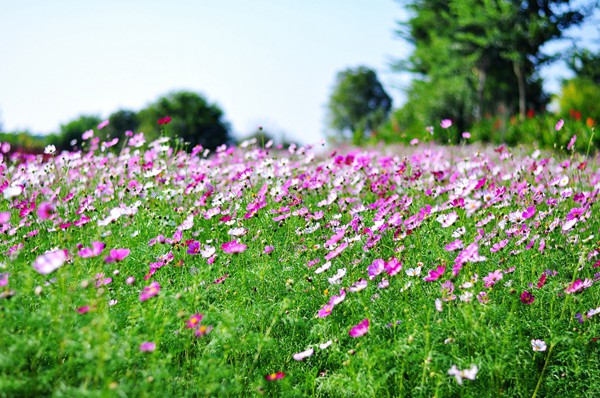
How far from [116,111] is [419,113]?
20301 mm

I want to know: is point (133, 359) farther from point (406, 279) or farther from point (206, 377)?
point (406, 279)

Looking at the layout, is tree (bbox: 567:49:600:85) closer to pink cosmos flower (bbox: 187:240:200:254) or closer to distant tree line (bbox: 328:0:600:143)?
distant tree line (bbox: 328:0:600:143)

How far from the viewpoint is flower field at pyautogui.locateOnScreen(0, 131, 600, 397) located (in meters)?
2.31

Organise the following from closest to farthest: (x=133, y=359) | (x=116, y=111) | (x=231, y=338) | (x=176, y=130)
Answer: (x=133, y=359) → (x=231, y=338) → (x=176, y=130) → (x=116, y=111)

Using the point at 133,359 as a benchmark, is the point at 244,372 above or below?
below

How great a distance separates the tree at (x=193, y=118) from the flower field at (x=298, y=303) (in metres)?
20.4

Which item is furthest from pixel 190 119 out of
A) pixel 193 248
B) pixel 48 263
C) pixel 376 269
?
pixel 48 263

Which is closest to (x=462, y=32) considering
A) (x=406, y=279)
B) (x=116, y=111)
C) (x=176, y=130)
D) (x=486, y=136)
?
(x=486, y=136)

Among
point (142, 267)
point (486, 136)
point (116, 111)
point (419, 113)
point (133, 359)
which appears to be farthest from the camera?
point (116, 111)

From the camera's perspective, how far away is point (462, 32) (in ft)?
60.0

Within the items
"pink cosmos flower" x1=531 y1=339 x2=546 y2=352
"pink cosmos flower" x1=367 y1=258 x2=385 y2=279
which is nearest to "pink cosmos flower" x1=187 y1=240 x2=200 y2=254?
"pink cosmos flower" x1=367 y1=258 x2=385 y2=279

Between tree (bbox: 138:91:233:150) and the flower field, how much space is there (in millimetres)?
20358

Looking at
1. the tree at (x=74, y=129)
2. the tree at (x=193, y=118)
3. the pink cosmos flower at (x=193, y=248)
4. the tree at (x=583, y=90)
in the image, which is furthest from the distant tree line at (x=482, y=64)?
the tree at (x=74, y=129)

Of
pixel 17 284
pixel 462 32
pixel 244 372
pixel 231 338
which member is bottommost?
pixel 244 372
